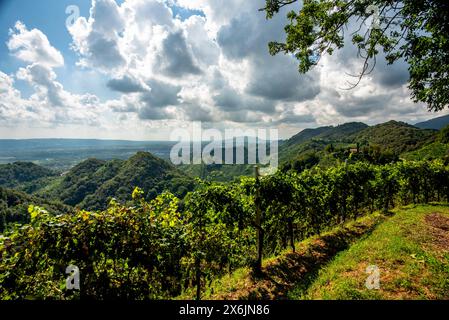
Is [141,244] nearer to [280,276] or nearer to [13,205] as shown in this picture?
[280,276]

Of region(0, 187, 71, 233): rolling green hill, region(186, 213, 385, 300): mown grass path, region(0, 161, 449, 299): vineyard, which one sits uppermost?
region(0, 161, 449, 299): vineyard

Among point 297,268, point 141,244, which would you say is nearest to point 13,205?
point 141,244

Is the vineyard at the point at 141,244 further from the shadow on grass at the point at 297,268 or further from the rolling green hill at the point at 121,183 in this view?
the rolling green hill at the point at 121,183

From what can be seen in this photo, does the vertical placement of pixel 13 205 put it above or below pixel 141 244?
below

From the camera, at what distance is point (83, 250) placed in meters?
4.32

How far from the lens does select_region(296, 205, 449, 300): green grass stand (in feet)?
18.5

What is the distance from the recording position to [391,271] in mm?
6773

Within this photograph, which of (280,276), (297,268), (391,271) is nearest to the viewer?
(391,271)

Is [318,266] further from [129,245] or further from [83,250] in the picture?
[83,250]

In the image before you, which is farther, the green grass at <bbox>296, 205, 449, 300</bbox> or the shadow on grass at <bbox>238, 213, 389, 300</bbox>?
the shadow on grass at <bbox>238, 213, 389, 300</bbox>

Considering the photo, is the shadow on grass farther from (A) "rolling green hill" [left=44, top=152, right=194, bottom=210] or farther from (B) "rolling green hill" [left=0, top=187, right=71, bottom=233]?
(A) "rolling green hill" [left=44, top=152, right=194, bottom=210]

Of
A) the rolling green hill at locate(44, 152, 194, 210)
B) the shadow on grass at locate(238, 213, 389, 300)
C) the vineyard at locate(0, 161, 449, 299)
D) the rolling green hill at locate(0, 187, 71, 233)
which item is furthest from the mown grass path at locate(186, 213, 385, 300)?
the rolling green hill at locate(44, 152, 194, 210)

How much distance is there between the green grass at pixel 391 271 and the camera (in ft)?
18.5
